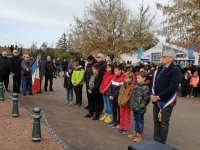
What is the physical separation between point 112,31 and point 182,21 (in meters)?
11.3

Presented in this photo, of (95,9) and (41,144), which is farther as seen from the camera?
(95,9)

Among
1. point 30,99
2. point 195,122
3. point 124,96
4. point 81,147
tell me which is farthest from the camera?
point 30,99

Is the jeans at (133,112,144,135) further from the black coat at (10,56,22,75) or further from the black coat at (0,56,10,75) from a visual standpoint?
the black coat at (0,56,10,75)

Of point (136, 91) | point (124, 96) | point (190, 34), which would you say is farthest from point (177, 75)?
point (190, 34)

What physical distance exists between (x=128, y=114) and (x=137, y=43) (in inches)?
847

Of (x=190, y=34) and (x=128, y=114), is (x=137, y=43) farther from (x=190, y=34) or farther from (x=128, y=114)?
(x=128, y=114)

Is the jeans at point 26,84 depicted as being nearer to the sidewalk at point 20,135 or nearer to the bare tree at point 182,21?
the sidewalk at point 20,135

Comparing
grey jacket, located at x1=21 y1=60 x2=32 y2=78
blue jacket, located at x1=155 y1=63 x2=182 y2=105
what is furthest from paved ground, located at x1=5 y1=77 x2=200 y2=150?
grey jacket, located at x1=21 y1=60 x2=32 y2=78

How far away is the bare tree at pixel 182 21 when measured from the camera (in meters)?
15.7

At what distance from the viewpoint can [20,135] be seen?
5645 millimetres

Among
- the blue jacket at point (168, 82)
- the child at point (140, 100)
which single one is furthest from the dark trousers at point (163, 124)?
the child at point (140, 100)

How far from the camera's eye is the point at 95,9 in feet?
90.4

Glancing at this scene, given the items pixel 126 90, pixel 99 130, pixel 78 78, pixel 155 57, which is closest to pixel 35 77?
pixel 78 78

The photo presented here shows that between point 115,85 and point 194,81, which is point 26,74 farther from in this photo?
point 194,81
